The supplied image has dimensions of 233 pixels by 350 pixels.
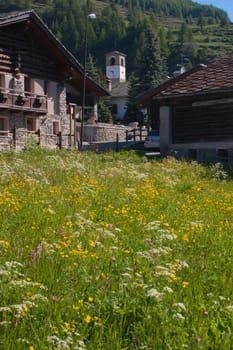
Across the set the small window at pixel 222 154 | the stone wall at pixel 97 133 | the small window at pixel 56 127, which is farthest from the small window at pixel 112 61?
the small window at pixel 222 154

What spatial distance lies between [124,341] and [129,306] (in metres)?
0.40

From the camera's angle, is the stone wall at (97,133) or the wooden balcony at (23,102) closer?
the wooden balcony at (23,102)

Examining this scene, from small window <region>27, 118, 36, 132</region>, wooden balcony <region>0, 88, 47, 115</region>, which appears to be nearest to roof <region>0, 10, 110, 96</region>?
wooden balcony <region>0, 88, 47, 115</region>

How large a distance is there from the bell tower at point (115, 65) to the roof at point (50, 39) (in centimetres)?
7827

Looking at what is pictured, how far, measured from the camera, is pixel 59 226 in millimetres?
6762

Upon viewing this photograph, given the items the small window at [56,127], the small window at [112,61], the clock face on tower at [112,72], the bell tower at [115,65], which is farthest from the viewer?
the small window at [112,61]

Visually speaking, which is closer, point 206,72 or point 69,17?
point 206,72

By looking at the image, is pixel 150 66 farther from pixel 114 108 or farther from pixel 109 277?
pixel 109 277

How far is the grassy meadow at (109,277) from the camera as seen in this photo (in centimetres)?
398

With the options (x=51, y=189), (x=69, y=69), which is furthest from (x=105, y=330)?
(x=69, y=69)

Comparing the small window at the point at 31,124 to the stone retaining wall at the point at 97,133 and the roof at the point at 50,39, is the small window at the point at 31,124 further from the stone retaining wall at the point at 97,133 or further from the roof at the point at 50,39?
the stone retaining wall at the point at 97,133

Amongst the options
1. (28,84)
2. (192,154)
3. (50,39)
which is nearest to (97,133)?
(28,84)

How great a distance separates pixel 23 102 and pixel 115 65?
89782 mm

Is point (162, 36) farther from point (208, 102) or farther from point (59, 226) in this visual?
point (59, 226)
